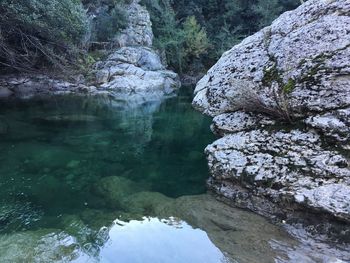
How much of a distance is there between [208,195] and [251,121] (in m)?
1.91

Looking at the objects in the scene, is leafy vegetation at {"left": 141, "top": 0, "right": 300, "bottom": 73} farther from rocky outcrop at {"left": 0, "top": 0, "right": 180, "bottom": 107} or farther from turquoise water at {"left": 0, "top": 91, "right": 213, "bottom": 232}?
turquoise water at {"left": 0, "top": 91, "right": 213, "bottom": 232}

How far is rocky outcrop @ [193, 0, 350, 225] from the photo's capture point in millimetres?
5988

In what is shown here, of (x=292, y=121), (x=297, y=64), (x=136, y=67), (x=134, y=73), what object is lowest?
(x=292, y=121)

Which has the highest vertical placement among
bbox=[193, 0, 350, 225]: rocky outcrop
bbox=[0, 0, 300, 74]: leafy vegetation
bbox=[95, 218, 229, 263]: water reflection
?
bbox=[0, 0, 300, 74]: leafy vegetation

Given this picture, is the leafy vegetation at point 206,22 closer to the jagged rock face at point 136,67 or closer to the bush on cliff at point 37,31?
the jagged rock face at point 136,67

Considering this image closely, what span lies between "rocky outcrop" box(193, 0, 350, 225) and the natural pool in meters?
0.66

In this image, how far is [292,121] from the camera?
6.96 metres

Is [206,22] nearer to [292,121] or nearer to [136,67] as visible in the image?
[136,67]

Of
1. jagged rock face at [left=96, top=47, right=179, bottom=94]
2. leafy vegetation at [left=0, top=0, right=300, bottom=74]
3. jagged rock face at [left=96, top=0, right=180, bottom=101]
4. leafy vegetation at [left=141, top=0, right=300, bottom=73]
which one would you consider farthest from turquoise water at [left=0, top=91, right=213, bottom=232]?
leafy vegetation at [left=141, top=0, right=300, bottom=73]

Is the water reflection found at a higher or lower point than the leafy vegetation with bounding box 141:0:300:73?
lower

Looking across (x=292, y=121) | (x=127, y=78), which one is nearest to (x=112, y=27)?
(x=127, y=78)

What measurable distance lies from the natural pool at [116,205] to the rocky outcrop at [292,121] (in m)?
0.66

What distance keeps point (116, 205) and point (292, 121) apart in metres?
3.94

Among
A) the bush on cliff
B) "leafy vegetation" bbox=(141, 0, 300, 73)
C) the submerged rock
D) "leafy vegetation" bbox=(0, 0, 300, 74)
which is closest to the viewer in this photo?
the submerged rock
